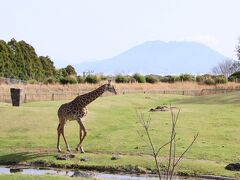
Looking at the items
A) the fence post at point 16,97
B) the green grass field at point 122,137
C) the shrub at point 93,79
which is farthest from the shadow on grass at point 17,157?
the shrub at point 93,79

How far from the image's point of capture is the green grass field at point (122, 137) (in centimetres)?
1967

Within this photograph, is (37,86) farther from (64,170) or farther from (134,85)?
(64,170)

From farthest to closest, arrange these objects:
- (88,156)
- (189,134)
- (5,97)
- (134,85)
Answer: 1. (134,85)
2. (5,97)
3. (189,134)
4. (88,156)

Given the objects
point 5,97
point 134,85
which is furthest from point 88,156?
point 134,85

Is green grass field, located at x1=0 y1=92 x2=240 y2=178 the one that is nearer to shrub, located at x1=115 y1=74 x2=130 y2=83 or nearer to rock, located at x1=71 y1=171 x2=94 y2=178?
rock, located at x1=71 y1=171 x2=94 y2=178

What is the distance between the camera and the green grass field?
19672 millimetres

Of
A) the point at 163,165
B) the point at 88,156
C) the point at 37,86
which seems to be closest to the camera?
the point at 163,165

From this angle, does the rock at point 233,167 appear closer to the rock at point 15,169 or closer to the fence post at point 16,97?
the rock at point 15,169

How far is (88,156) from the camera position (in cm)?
2034

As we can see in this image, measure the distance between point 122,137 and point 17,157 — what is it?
5.80m

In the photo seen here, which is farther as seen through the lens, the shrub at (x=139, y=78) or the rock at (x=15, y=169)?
the shrub at (x=139, y=78)

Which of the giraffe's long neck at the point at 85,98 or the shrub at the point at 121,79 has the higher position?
the shrub at the point at 121,79

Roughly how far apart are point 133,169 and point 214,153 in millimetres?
3705

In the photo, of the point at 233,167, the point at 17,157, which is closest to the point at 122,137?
the point at 17,157
